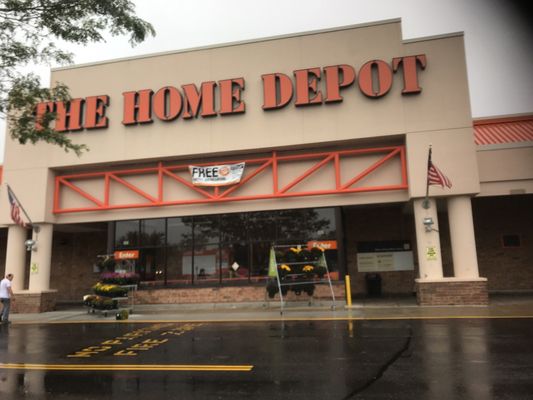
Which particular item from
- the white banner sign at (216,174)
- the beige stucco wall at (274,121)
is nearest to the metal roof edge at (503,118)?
the beige stucco wall at (274,121)

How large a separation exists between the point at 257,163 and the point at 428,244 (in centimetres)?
706

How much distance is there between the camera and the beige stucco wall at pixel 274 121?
15891 millimetres

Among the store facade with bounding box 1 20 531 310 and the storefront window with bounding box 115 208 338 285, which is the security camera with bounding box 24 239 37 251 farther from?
the storefront window with bounding box 115 208 338 285

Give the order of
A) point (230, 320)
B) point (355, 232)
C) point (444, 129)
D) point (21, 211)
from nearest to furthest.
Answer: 1. point (230, 320)
2. point (444, 129)
3. point (21, 211)
4. point (355, 232)

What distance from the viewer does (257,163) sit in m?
17.8

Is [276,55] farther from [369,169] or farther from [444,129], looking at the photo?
[444,129]

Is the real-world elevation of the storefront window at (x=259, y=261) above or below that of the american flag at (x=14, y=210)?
below

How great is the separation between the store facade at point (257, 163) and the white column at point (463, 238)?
4 cm

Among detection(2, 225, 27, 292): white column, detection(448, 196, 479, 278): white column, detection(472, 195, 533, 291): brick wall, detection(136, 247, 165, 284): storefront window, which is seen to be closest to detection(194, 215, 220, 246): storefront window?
detection(136, 247, 165, 284): storefront window

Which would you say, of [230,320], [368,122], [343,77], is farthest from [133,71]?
→ [230,320]

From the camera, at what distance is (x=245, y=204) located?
57.9 feet

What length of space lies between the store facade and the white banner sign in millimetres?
56

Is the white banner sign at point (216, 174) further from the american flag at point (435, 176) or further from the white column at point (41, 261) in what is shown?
the american flag at point (435, 176)

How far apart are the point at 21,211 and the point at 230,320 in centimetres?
1102
